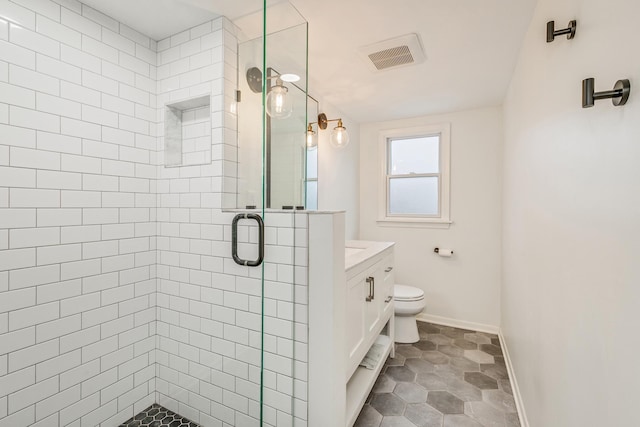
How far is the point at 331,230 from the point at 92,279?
4.31 ft

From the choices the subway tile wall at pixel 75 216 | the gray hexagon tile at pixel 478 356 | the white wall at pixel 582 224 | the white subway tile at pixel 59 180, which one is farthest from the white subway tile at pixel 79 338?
the gray hexagon tile at pixel 478 356

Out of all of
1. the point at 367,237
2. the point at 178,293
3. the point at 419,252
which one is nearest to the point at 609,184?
the point at 178,293

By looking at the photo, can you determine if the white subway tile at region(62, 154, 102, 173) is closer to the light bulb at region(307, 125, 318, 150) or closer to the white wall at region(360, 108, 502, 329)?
the light bulb at region(307, 125, 318, 150)

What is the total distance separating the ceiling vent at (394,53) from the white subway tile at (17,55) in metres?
1.76

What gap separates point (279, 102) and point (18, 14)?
1.18m

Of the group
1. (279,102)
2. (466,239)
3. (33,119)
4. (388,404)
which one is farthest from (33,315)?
(466,239)

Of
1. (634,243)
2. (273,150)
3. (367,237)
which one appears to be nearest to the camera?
(634,243)

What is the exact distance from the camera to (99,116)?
157 cm

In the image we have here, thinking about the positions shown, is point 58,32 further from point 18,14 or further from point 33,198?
point 33,198

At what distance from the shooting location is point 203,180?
167 cm

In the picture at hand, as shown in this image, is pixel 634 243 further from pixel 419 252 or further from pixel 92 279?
pixel 419 252

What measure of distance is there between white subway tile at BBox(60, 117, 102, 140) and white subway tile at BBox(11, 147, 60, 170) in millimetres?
137

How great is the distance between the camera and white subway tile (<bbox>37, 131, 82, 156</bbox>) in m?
1.36

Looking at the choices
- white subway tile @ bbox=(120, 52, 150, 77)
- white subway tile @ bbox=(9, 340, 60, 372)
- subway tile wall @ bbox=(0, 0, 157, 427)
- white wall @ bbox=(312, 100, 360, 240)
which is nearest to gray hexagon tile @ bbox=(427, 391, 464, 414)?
white wall @ bbox=(312, 100, 360, 240)
